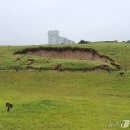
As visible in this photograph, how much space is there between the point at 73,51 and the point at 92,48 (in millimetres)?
2989

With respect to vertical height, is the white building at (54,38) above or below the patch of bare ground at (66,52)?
above

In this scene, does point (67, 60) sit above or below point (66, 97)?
above

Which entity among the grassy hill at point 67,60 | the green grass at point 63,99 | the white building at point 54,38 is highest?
the white building at point 54,38

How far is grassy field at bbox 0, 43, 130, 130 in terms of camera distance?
25.8 metres

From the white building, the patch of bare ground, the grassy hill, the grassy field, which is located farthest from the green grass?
the white building

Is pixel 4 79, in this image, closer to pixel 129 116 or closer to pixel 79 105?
pixel 79 105

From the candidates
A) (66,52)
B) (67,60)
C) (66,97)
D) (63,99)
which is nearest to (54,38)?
(66,52)

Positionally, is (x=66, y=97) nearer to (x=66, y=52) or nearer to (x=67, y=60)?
(x=67, y=60)

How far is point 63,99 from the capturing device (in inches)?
1435

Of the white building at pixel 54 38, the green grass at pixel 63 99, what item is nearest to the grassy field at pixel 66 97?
the green grass at pixel 63 99

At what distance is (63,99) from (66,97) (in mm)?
1987

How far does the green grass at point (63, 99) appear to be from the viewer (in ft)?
84.4

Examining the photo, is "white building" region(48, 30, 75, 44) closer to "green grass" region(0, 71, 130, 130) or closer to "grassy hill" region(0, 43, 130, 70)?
"grassy hill" region(0, 43, 130, 70)

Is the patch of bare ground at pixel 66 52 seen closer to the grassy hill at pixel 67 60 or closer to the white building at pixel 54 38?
the grassy hill at pixel 67 60
